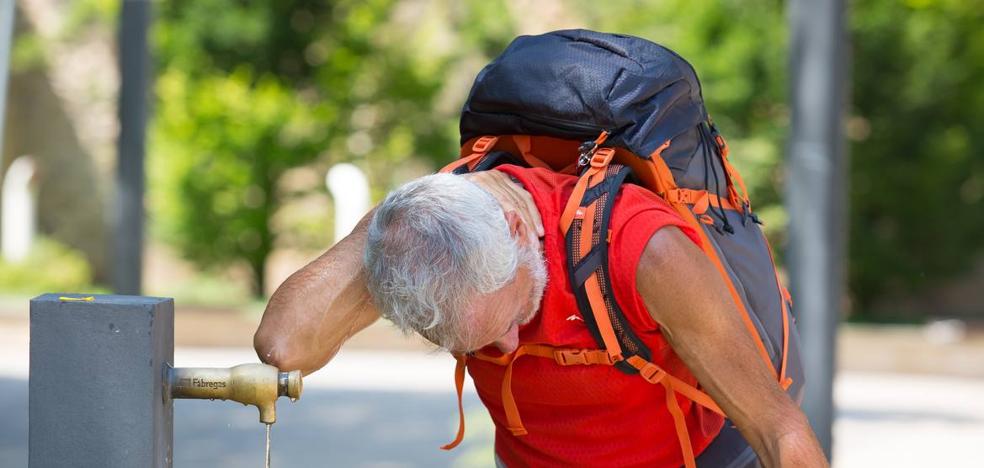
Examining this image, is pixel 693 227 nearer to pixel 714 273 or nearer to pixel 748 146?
pixel 714 273

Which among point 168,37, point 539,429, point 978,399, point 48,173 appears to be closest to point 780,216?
point 978,399

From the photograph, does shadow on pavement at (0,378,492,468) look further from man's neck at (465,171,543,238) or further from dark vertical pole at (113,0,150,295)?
man's neck at (465,171,543,238)

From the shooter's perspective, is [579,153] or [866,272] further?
[866,272]

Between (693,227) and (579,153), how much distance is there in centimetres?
22

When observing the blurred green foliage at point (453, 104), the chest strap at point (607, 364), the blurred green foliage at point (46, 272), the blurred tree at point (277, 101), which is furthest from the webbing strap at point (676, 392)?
the blurred green foliage at point (46, 272)

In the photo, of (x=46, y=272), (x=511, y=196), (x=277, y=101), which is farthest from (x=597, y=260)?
(x=46, y=272)

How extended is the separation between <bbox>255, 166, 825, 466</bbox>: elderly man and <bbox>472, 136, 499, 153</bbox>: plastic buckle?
0.09 metres

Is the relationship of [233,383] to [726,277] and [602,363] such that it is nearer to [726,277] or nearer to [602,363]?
[602,363]

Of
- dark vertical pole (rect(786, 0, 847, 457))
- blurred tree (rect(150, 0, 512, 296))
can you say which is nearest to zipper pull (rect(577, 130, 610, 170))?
dark vertical pole (rect(786, 0, 847, 457))

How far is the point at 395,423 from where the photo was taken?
6.80m

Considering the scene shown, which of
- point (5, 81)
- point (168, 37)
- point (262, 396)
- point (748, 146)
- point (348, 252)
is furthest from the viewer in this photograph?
point (168, 37)

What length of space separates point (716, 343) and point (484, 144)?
0.49 m

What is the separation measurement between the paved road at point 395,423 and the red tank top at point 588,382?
3356 mm

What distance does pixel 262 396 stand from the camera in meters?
1.80
